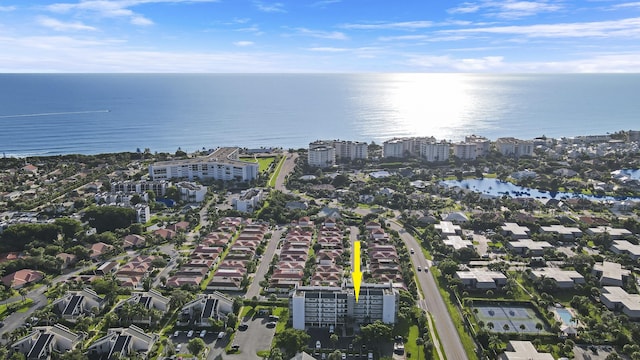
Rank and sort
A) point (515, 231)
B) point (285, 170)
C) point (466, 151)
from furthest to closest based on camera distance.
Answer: point (466, 151)
point (285, 170)
point (515, 231)

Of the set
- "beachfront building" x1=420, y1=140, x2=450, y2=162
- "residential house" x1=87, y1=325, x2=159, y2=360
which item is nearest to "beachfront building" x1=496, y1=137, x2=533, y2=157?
"beachfront building" x1=420, y1=140, x2=450, y2=162

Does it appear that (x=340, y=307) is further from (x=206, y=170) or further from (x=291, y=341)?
(x=206, y=170)

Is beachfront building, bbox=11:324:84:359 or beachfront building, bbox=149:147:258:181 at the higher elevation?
beachfront building, bbox=149:147:258:181

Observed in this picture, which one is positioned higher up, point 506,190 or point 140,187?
point 140,187

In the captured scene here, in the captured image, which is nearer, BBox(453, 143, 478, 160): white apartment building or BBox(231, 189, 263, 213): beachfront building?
BBox(231, 189, 263, 213): beachfront building

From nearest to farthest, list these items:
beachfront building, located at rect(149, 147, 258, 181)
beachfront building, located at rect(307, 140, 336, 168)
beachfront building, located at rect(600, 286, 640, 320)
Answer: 1. beachfront building, located at rect(600, 286, 640, 320)
2. beachfront building, located at rect(149, 147, 258, 181)
3. beachfront building, located at rect(307, 140, 336, 168)

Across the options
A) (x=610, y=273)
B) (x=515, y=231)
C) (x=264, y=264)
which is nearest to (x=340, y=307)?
(x=264, y=264)

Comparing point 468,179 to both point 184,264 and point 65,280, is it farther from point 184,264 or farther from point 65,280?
point 65,280

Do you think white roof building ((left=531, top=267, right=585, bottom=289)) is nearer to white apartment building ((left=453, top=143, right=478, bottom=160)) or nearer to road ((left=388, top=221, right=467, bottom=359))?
road ((left=388, top=221, right=467, bottom=359))
